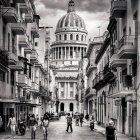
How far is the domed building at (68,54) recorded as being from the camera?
180m

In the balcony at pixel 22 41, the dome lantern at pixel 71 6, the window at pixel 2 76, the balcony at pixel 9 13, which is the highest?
the dome lantern at pixel 71 6

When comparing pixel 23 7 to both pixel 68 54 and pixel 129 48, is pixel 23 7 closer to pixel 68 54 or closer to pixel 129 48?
pixel 129 48

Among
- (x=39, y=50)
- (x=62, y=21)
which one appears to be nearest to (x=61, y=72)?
(x=62, y=21)

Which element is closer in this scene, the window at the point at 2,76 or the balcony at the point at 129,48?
the balcony at the point at 129,48

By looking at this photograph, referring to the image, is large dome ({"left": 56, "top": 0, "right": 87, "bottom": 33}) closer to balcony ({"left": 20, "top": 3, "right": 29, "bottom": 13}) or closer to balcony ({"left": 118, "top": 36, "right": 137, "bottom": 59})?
balcony ({"left": 20, "top": 3, "right": 29, "bottom": 13})

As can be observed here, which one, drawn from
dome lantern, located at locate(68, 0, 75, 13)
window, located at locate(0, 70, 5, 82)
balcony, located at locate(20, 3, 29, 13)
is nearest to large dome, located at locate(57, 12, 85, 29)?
dome lantern, located at locate(68, 0, 75, 13)

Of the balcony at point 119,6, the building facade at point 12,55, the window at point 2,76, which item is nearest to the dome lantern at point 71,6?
the building facade at point 12,55

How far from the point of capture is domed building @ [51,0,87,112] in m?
180

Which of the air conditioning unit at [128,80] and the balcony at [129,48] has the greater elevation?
the balcony at [129,48]

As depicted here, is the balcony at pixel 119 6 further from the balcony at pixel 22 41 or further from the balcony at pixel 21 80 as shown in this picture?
the balcony at pixel 21 80

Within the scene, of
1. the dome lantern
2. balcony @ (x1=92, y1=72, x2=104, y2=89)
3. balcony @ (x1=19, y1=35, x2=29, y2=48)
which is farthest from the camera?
the dome lantern

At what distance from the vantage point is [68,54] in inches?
7200

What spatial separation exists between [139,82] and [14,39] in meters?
15.6

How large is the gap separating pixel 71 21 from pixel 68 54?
1307 cm
